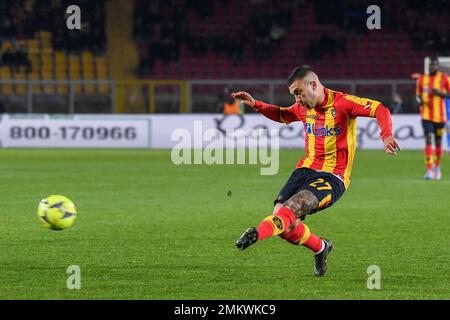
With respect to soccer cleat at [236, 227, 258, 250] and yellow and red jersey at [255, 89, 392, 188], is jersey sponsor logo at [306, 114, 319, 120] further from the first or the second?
soccer cleat at [236, 227, 258, 250]

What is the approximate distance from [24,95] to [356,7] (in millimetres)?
12408

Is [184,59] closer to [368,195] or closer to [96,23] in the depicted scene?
[96,23]

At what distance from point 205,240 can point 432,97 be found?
929 centimetres

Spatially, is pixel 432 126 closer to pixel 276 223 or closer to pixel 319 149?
pixel 319 149

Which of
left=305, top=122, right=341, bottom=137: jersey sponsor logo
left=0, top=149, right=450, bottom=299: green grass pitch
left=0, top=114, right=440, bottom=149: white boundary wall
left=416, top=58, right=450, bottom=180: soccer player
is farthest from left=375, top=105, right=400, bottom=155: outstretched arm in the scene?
left=0, top=114, right=440, bottom=149: white boundary wall

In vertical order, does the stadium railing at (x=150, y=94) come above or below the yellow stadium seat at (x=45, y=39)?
below

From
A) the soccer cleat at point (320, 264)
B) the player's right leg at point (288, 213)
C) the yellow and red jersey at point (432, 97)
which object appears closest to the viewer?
the player's right leg at point (288, 213)

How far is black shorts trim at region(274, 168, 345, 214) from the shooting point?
7746 mm

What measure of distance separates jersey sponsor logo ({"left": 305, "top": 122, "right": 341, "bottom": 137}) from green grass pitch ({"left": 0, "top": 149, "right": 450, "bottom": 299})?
43.1 inches

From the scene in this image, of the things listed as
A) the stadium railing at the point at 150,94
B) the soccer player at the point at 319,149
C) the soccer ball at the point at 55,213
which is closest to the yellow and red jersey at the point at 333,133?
the soccer player at the point at 319,149

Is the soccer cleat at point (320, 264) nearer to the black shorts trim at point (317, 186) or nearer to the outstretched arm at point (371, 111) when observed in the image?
the black shorts trim at point (317, 186)

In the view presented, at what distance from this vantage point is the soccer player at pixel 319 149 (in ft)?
25.3

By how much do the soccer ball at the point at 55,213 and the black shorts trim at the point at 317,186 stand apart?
78.6 inches

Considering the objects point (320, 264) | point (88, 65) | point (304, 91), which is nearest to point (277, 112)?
point (304, 91)
